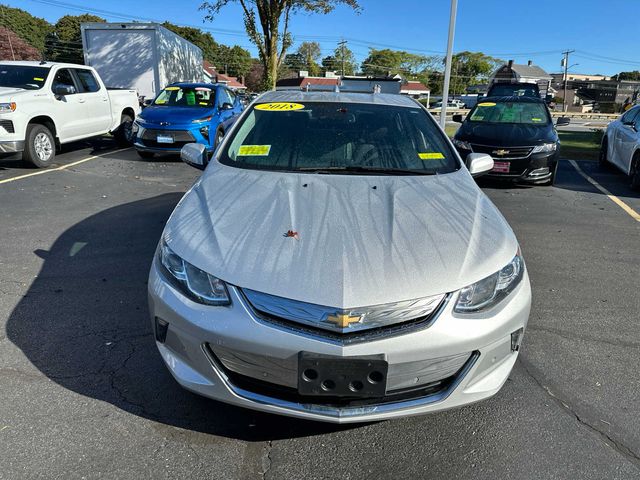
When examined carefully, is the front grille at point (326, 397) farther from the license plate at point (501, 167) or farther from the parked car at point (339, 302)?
the license plate at point (501, 167)

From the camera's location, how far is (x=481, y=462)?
2172 millimetres

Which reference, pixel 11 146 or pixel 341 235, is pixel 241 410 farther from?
pixel 11 146

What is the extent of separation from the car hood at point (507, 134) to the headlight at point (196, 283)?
6.82 metres

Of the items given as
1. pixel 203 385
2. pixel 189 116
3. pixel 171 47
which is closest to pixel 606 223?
pixel 203 385

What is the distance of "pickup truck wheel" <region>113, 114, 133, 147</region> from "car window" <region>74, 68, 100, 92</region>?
115 cm

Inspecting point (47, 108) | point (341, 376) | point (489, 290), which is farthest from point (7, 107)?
point (489, 290)

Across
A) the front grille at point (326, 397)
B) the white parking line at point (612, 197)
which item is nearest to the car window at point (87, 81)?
the front grille at point (326, 397)

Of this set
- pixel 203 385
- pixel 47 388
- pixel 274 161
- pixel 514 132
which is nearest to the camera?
pixel 203 385

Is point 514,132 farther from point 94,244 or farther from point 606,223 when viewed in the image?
point 94,244

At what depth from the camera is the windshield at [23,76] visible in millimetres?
8859

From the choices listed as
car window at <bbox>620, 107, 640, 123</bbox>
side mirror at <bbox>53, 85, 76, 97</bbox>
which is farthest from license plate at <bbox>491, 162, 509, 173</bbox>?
side mirror at <bbox>53, 85, 76, 97</bbox>

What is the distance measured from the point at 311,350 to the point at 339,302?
0.73ft

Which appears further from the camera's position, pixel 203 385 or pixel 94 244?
pixel 94 244

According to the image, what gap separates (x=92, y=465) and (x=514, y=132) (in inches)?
317
